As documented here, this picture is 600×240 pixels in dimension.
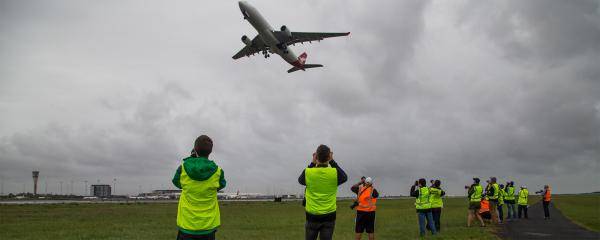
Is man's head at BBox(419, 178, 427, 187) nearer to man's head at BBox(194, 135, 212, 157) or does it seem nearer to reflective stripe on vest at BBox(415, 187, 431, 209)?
reflective stripe on vest at BBox(415, 187, 431, 209)

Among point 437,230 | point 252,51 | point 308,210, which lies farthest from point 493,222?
point 252,51

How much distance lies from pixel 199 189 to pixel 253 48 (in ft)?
133

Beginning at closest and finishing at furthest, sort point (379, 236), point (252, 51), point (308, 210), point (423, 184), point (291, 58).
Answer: point (308, 210)
point (423, 184)
point (379, 236)
point (291, 58)
point (252, 51)

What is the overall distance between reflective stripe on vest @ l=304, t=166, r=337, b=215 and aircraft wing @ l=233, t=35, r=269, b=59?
35593mm

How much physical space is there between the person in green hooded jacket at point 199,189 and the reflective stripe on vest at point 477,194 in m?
16.4

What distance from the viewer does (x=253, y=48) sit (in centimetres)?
4525

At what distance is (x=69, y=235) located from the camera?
18031 millimetres

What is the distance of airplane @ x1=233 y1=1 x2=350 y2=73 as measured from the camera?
37.2m

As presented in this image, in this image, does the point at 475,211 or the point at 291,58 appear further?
the point at 291,58

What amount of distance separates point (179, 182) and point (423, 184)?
39.4 ft

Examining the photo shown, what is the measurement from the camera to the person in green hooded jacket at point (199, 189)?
18.1 feet

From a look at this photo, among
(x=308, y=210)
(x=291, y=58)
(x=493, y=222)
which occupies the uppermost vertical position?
(x=291, y=58)

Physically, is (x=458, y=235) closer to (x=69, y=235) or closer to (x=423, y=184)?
(x=423, y=184)

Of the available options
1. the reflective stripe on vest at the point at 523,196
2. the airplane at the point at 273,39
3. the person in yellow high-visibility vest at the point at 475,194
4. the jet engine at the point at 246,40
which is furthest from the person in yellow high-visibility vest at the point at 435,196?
the jet engine at the point at 246,40
